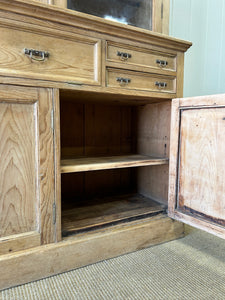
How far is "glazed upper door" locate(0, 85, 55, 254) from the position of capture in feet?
2.87

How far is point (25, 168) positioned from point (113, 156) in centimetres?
66

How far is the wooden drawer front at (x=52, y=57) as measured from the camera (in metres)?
0.84

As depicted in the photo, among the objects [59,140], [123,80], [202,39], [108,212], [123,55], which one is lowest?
[108,212]

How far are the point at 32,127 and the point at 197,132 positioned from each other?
0.72 m

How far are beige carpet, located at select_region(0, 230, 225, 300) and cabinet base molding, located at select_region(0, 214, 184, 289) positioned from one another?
0.03 m

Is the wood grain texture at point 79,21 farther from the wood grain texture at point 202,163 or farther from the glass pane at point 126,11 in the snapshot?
the wood grain texture at point 202,163

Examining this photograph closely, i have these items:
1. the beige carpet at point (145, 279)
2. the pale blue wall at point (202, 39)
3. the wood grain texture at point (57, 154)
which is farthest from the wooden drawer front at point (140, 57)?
the beige carpet at point (145, 279)

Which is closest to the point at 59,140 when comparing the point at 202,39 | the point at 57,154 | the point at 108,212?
the point at 57,154

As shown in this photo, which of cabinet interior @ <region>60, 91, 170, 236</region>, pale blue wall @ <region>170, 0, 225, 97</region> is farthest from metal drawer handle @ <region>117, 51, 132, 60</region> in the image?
pale blue wall @ <region>170, 0, 225, 97</region>

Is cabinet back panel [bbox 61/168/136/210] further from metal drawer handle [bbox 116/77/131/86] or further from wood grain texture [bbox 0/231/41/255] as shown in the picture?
metal drawer handle [bbox 116/77/131/86]

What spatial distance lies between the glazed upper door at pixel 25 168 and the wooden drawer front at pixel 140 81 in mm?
316

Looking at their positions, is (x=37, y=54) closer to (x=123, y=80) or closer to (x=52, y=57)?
(x=52, y=57)

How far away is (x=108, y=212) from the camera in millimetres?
1276

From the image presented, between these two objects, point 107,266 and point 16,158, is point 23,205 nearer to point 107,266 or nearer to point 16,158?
point 16,158
